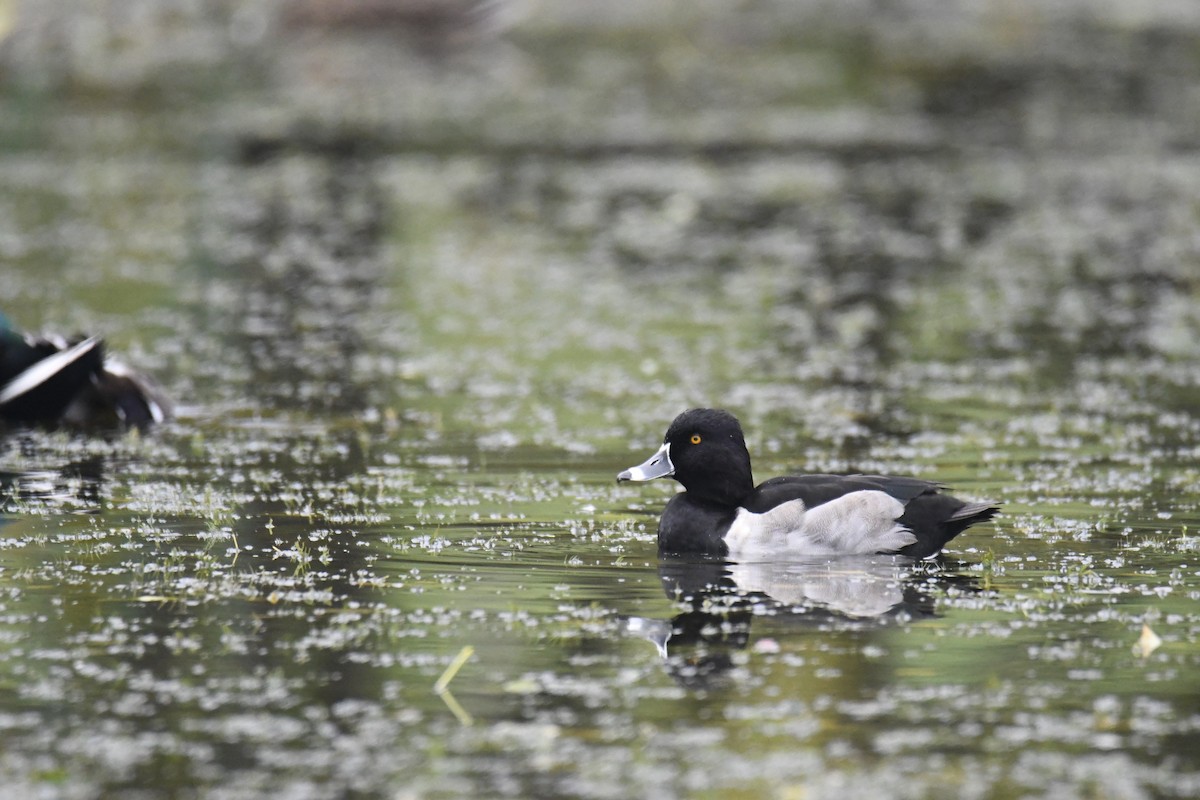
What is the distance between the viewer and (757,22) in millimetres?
37312

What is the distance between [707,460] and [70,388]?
183 inches

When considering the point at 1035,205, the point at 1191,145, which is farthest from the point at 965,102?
the point at 1035,205

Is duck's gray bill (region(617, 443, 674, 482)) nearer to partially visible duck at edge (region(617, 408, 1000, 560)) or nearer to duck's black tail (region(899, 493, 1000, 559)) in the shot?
partially visible duck at edge (region(617, 408, 1000, 560))

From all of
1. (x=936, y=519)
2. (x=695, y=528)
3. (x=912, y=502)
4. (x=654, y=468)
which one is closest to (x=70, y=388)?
(x=654, y=468)

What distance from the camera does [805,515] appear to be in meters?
8.62

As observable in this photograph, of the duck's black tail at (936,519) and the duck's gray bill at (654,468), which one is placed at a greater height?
the duck's gray bill at (654,468)

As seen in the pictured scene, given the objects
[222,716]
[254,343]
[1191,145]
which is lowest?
[222,716]

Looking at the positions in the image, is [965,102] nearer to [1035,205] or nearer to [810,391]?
[1035,205]

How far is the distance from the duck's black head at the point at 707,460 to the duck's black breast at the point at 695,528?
0.08 meters

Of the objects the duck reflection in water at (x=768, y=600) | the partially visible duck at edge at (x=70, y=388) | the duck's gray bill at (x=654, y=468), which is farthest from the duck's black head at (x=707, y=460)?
the partially visible duck at edge at (x=70, y=388)

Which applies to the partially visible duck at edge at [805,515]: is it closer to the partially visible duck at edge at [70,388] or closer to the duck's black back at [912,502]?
the duck's black back at [912,502]

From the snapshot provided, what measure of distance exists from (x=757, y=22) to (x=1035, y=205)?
17.5 meters

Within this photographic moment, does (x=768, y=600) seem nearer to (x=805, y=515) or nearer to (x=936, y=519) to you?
(x=805, y=515)

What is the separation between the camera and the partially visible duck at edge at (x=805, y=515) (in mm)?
8633
